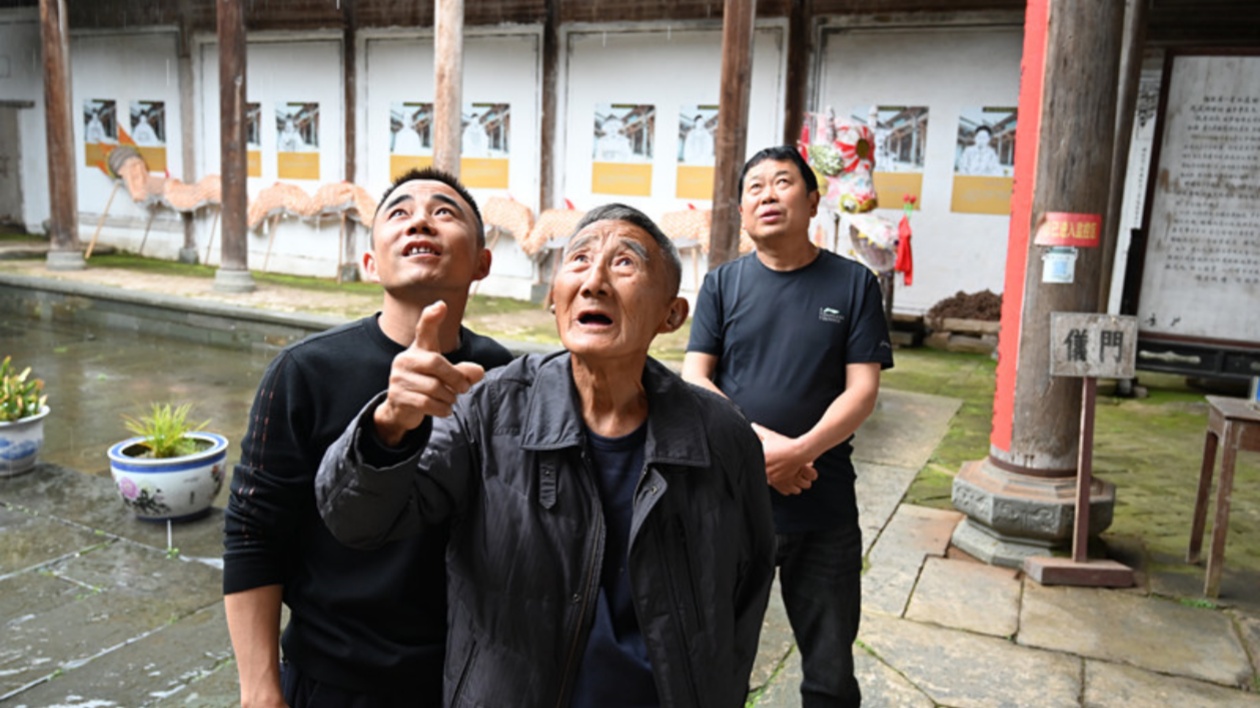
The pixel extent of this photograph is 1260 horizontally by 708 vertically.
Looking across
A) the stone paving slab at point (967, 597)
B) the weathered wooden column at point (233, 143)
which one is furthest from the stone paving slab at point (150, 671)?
the weathered wooden column at point (233, 143)

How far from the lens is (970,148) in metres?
10.8

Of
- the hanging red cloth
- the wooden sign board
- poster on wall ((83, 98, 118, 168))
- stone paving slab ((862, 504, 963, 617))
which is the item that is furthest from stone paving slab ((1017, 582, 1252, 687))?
poster on wall ((83, 98, 118, 168))

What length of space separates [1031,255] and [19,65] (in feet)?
65.3

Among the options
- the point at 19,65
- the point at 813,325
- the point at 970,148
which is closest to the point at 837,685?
→ the point at 813,325

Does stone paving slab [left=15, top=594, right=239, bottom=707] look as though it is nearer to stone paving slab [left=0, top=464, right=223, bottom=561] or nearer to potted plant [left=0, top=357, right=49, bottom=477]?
stone paving slab [left=0, top=464, right=223, bottom=561]

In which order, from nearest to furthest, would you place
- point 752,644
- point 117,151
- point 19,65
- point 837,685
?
point 752,644
point 837,685
point 117,151
point 19,65

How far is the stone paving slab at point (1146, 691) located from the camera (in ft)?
10.9

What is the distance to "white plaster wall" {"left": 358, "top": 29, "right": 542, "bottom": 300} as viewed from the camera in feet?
44.2

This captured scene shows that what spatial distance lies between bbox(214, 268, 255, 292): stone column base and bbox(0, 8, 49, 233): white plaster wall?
8174 millimetres

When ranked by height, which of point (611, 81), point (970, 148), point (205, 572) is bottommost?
point (205, 572)

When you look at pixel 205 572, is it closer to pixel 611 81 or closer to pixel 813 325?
pixel 813 325

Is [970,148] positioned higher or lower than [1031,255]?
higher

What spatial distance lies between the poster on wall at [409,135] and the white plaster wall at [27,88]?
8.15 meters

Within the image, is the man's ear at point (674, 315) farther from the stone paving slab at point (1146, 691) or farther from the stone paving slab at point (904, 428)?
the stone paving slab at point (904, 428)
